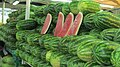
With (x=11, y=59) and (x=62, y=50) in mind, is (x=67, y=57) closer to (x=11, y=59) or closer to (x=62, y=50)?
(x=62, y=50)

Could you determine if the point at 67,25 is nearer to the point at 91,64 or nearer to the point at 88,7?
the point at 88,7

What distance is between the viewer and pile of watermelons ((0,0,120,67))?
1541 millimetres

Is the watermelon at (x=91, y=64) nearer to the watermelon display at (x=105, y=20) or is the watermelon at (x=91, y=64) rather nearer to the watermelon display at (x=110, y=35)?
the watermelon display at (x=110, y=35)

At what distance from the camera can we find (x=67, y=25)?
255 centimetres

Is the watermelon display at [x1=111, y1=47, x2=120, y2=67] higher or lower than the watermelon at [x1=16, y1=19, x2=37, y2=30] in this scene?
higher

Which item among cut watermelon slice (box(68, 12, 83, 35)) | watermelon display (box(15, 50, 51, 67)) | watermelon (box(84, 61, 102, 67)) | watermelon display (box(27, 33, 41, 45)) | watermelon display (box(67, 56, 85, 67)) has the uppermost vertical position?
cut watermelon slice (box(68, 12, 83, 35))

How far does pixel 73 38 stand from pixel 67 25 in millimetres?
586

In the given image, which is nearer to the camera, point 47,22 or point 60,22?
point 60,22

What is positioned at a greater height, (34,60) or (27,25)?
(27,25)

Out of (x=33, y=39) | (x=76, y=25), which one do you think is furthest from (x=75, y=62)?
(x=33, y=39)

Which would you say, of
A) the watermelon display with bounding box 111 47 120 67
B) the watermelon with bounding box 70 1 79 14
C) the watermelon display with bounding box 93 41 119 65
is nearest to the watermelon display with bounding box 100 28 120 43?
the watermelon display with bounding box 93 41 119 65

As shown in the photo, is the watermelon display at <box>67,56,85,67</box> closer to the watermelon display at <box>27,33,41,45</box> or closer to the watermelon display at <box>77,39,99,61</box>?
the watermelon display at <box>77,39,99,61</box>

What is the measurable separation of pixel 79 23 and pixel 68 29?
223 millimetres

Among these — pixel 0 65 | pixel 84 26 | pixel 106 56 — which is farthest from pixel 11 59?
pixel 106 56
